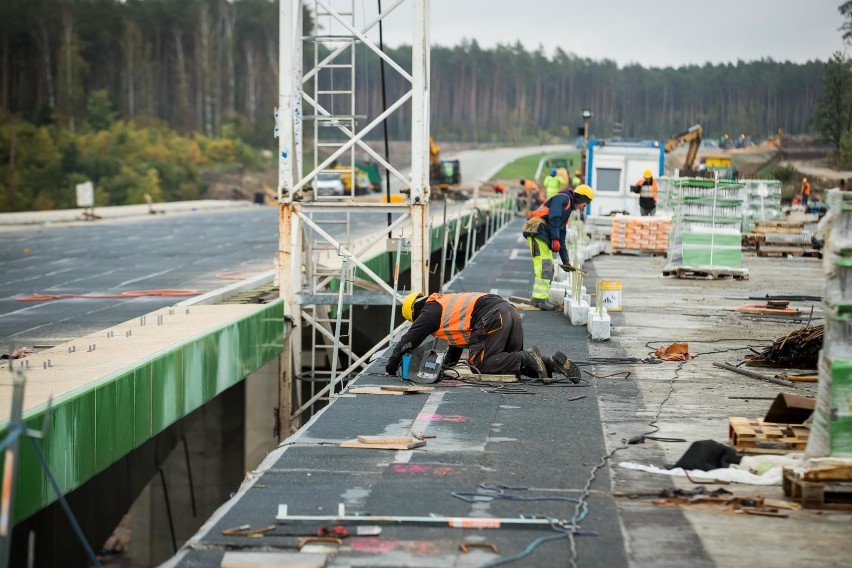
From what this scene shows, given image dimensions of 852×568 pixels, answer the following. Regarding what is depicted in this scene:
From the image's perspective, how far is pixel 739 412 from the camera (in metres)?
12.6

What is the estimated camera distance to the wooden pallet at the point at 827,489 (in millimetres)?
8766

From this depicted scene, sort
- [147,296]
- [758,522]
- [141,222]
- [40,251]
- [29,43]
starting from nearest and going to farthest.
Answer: [758,522] → [147,296] → [40,251] → [141,222] → [29,43]

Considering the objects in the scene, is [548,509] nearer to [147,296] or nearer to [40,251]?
[147,296]

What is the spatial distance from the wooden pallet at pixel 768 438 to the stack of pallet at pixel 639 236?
81.0ft

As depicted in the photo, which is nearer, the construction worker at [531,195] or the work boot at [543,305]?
the work boot at [543,305]

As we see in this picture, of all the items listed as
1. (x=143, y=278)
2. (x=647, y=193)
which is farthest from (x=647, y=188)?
(x=143, y=278)

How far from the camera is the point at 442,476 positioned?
971cm

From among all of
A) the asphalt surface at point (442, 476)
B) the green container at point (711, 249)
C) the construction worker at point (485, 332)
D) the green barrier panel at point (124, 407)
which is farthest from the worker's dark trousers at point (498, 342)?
the green container at point (711, 249)

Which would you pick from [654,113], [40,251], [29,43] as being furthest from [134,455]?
[654,113]

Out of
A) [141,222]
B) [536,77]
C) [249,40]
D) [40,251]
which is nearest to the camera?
[40,251]

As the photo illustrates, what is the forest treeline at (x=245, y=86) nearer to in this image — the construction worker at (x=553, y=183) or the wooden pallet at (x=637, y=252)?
the construction worker at (x=553, y=183)

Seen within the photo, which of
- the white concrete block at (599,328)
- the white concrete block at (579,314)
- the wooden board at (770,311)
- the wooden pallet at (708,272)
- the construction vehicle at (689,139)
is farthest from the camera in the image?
the construction vehicle at (689,139)

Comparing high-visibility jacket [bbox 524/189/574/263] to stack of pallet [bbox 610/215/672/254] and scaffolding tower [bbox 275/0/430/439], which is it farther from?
stack of pallet [bbox 610/215/672/254]

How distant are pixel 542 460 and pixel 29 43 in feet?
318
